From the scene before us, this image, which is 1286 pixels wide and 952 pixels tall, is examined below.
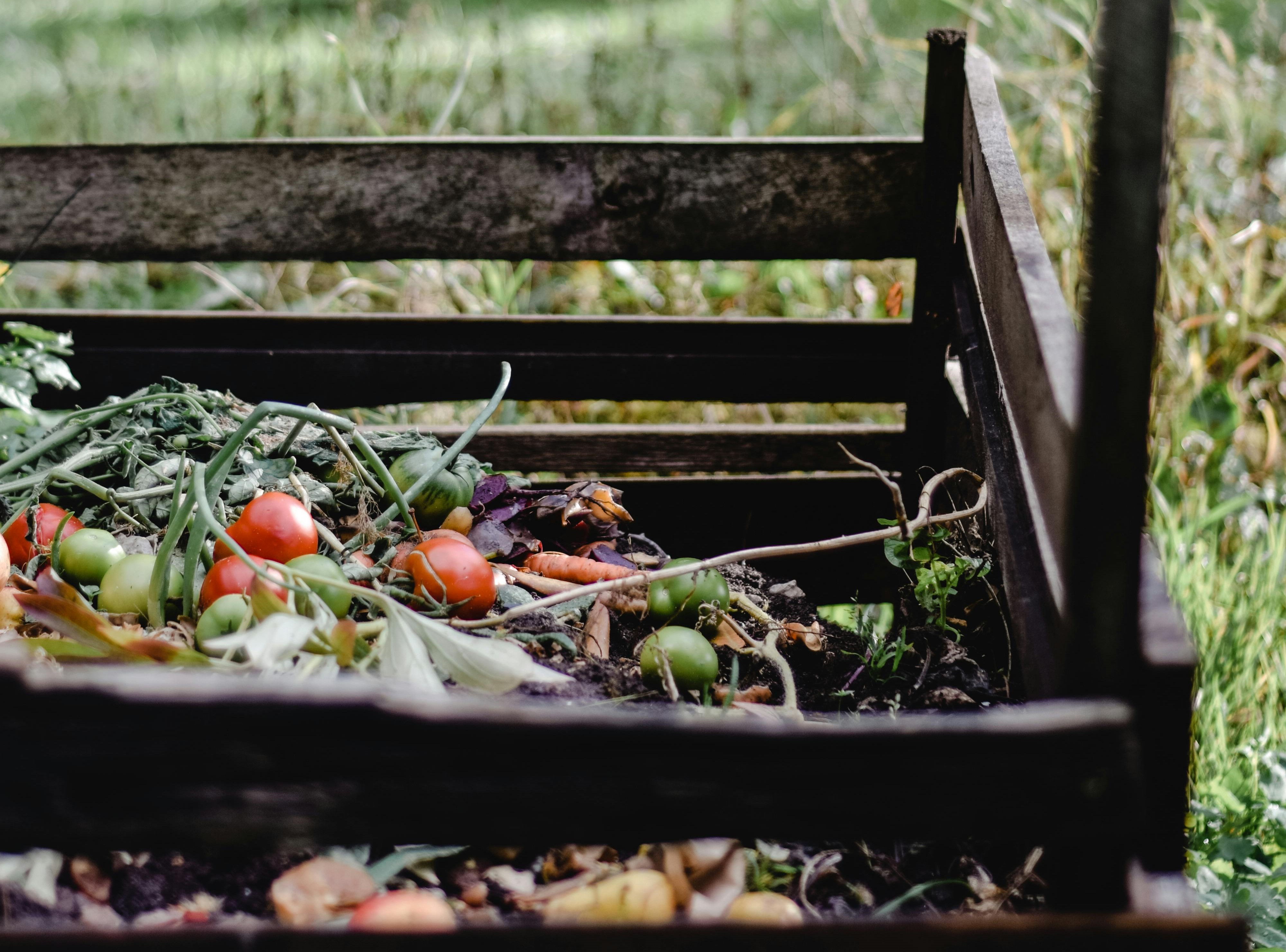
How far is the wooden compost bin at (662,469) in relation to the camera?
79 centimetres

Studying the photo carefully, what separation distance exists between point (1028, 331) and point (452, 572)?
0.78 meters

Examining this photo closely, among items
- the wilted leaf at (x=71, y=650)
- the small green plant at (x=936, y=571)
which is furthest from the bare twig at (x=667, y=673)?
the wilted leaf at (x=71, y=650)

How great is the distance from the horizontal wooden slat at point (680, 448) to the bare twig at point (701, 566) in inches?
38.3

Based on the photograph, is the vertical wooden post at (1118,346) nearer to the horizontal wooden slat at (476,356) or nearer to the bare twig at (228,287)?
the horizontal wooden slat at (476,356)

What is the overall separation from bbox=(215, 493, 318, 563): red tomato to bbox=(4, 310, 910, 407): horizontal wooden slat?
103 centimetres

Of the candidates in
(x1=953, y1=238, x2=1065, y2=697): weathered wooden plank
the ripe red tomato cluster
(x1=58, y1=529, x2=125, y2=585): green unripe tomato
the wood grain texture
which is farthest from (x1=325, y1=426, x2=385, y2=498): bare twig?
(x1=953, y1=238, x2=1065, y2=697): weathered wooden plank

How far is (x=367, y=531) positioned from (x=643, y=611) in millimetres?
427

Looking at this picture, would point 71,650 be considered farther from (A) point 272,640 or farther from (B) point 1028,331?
(B) point 1028,331

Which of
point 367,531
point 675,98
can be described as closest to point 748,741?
point 367,531

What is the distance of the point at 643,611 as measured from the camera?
1.53m

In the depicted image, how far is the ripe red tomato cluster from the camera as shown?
131 cm

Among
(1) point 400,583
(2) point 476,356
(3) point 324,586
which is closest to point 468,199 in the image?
(2) point 476,356

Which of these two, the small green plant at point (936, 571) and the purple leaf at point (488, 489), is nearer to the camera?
the small green plant at point (936, 571)

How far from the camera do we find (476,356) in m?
2.37
